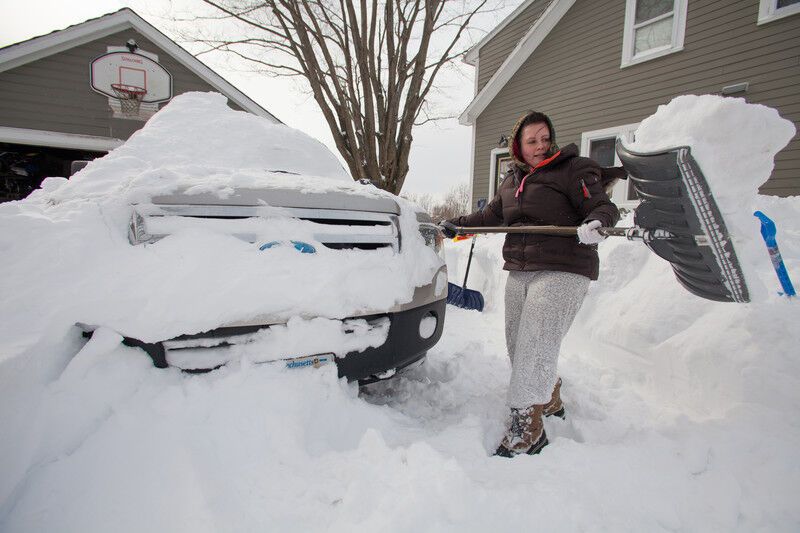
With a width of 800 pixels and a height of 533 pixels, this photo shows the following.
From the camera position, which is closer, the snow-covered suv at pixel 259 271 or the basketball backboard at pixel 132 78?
the snow-covered suv at pixel 259 271

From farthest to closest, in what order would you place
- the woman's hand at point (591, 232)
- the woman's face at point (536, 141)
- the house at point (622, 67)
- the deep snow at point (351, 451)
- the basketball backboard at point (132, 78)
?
the basketball backboard at point (132, 78) → the house at point (622, 67) → the woman's face at point (536, 141) → the woman's hand at point (591, 232) → the deep snow at point (351, 451)

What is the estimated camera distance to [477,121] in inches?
456

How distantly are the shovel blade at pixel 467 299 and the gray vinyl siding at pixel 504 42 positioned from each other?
394 inches

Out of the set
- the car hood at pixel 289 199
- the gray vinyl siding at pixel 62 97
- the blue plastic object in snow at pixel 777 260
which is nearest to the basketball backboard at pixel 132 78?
the gray vinyl siding at pixel 62 97

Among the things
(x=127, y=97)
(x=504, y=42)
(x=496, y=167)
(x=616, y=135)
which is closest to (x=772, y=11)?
(x=616, y=135)

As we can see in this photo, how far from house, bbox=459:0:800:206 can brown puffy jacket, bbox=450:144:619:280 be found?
22.4ft

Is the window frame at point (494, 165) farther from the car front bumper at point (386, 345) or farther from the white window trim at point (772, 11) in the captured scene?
the car front bumper at point (386, 345)

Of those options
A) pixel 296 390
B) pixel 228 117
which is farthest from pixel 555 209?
pixel 228 117

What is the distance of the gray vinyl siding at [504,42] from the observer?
10.4m

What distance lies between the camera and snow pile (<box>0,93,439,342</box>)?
4.43ft

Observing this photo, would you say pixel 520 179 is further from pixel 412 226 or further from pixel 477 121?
pixel 477 121

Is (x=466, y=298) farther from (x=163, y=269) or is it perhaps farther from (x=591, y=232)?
(x=163, y=269)

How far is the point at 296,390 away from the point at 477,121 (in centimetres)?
1154

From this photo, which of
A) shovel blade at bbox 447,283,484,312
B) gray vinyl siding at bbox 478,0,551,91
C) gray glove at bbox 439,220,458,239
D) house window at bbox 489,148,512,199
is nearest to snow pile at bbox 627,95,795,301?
gray glove at bbox 439,220,458,239
